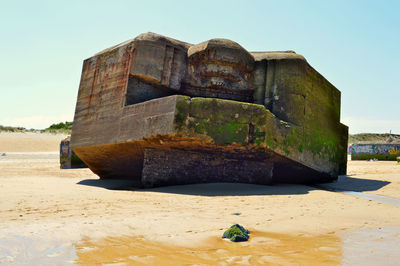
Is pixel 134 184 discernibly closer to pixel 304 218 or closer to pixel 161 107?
pixel 161 107

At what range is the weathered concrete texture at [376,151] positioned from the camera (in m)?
17.3

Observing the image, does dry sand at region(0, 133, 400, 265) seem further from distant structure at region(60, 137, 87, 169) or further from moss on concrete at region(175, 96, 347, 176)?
distant structure at region(60, 137, 87, 169)

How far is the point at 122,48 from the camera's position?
26.5 feet

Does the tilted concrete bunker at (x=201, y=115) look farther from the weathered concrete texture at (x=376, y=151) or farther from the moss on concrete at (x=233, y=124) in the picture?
the weathered concrete texture at (x=376, y=151)

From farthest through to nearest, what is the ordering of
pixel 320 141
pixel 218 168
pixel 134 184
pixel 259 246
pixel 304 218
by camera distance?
pixel 320 141 < pixel 134 184 < pixel 218 168 < pixel 304 218 < pixel 259 246

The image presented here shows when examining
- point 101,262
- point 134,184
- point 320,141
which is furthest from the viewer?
point 320,141

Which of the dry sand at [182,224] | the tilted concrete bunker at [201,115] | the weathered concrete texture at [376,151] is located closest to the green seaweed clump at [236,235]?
the dry sand at [182,224]

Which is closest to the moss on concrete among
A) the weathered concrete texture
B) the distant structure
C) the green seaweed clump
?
the green seaweed clump

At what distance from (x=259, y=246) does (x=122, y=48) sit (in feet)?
21.4

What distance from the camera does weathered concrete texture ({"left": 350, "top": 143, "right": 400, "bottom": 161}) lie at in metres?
17.3

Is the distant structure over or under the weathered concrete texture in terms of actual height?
under

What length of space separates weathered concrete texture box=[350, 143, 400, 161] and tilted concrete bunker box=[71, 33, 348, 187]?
1014 centimetres

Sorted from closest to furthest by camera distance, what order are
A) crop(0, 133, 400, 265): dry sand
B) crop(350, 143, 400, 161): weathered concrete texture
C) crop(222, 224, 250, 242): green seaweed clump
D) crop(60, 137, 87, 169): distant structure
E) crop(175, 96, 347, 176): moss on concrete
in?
crop(0, 133, 400, 265): dry sand → crop(222, 224, 250, 242): green seaweed clump → crop(175, 96, 347, 176): moss on concrete → crop(60, 137, 87, 169): distant structure → crop(350, 143, 400, 161): weathered concrete texture

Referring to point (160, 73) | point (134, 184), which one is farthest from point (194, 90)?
point (134, 184)
